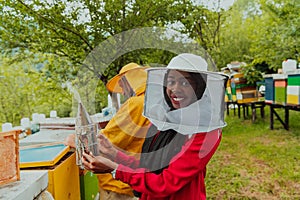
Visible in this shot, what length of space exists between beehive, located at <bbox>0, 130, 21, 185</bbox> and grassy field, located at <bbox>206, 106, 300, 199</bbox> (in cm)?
241

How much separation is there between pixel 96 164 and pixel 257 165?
3286mm

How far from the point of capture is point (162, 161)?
96 centimetres

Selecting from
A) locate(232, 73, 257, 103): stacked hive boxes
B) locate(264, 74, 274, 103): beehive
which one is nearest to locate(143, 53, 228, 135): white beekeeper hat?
locate(264, 74, 274, 103): beehive

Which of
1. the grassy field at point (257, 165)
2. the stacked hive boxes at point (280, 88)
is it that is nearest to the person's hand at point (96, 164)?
the grassy field at point (257, 165)

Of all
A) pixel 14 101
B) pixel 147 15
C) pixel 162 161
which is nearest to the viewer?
pixel 162 161

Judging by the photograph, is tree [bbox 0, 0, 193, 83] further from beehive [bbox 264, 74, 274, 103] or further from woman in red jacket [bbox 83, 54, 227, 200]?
beehive [bbox 264, 74, 274, 103]

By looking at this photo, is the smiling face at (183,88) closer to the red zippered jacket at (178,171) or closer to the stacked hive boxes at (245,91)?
the red zippered jacket at (178,171)

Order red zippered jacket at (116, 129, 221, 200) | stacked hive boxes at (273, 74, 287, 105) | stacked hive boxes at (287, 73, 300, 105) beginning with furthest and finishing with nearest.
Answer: stacked hive boxes at (273, 74, 287, 105) < stacked hive boxes at (287, 73, 300, 105) < red zippered jacket at (116, 129, 221, 200)

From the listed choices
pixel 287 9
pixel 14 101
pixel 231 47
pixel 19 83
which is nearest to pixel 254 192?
pixel 287 9

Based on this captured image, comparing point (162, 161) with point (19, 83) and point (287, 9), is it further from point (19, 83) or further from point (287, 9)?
point (19, 83)

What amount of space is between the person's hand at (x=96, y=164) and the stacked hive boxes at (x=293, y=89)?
3.72 metres

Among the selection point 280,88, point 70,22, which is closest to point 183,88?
point 70,22

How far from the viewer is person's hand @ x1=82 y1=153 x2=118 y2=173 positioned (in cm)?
89

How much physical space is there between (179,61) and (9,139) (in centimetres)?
57
